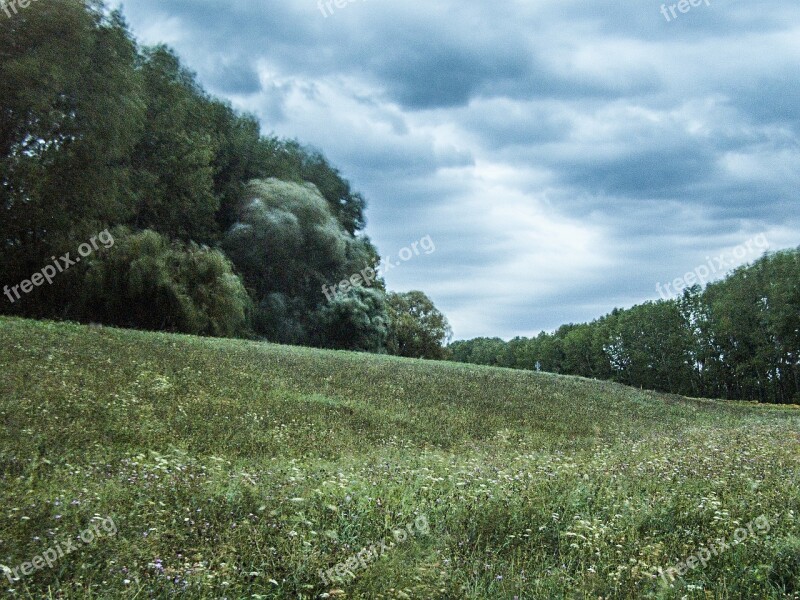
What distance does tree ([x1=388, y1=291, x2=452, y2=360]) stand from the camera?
73.4 meters

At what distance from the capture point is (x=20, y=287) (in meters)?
29.2

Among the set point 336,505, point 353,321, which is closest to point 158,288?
point 353,321

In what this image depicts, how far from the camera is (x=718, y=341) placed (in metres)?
65.2

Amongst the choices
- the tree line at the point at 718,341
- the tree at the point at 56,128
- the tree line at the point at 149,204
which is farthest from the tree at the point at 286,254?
the tree line at the point at 718,341

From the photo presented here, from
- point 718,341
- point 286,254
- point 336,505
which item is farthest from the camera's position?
point 718,341

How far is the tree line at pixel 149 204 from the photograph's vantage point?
2752 cm

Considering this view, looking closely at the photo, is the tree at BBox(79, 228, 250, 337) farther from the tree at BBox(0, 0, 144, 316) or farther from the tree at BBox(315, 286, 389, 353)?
the tree at BBox(315, 286, 389, 353)

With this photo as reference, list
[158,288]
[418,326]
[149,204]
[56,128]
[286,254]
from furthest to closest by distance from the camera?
[418,326]
[286,254]
[149,204]
[158,288]
[56,128]

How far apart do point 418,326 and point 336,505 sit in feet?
223

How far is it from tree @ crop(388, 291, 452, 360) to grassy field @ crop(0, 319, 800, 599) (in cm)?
5673

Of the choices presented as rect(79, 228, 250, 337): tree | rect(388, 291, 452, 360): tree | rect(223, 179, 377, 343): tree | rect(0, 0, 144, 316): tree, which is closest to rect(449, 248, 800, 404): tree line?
rect(388, 291, 452, 360): tree

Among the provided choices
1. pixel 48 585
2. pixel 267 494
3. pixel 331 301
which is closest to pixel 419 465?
pixel 267 494

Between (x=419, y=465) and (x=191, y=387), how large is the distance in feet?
24.8

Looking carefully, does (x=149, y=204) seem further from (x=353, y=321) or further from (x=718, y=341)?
(x=718, y=341)
